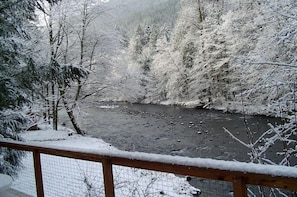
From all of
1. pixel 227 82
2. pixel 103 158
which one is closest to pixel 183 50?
pixel 227 82

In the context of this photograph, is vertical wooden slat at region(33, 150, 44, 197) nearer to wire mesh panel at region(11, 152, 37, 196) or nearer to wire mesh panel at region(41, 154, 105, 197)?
wire mesh panel at region(11, 152, 37, 196)

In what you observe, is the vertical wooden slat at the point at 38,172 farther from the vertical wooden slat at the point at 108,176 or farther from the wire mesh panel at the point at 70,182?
the vertical wooden slat at the point at 108,176

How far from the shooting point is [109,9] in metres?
15.8

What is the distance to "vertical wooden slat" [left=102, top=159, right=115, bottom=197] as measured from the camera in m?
2.36

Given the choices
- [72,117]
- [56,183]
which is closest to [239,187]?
[56,183]

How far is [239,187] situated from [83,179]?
15.1ft

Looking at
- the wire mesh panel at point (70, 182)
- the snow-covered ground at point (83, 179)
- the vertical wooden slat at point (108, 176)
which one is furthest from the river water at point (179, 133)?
the vertical wooden slat at point (108, 176)

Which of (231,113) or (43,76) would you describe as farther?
(231,113)

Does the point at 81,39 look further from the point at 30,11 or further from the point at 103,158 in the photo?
the point at 103,158

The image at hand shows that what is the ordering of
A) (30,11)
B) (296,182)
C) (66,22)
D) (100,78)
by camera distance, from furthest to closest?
Result: (100,78) → (66,22) → (30,11) → (296,182)

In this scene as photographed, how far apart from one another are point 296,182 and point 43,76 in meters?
4.25

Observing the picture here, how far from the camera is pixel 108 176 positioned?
2385mm

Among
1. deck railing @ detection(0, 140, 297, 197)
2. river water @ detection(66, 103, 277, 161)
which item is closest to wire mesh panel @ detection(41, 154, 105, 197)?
deck railing @ detection(0, 140, 297, 197)

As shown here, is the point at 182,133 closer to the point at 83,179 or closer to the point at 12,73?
the point at 83,179
